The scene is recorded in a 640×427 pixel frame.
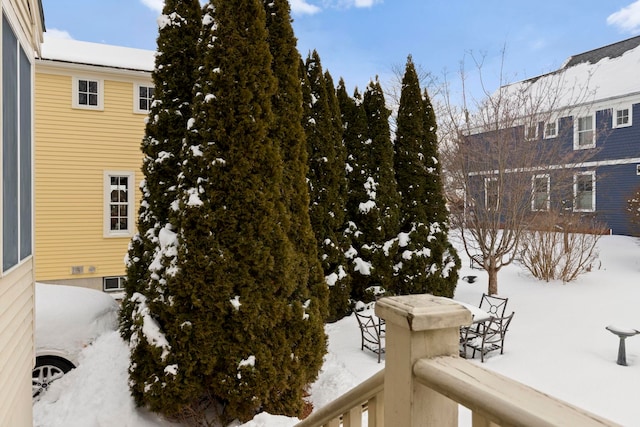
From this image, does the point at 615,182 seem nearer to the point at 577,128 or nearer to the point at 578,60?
the point at 577,128

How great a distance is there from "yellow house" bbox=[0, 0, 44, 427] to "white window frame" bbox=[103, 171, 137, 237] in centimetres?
747

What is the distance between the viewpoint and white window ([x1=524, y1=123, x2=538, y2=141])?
881 centimetres

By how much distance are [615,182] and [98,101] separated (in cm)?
1817

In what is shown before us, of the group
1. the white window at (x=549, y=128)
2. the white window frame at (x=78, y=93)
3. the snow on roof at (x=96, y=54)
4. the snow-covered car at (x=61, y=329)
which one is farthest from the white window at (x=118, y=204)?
the white window at (x=549, y=128)

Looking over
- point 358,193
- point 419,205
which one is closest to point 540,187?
point 419,205

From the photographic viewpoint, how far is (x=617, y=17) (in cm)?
2038

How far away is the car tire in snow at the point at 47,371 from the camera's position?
469 centimetres

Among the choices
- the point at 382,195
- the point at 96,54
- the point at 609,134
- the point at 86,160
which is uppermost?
the point at 96,54

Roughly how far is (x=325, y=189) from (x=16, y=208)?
526cm

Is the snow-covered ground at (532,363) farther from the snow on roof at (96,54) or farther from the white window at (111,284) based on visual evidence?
the snow on roof at (96,54)

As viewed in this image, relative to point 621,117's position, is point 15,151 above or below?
below

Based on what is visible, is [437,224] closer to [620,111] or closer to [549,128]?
[549,128]

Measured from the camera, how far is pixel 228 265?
383cm

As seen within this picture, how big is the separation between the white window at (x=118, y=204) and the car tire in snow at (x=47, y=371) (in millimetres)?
6684
